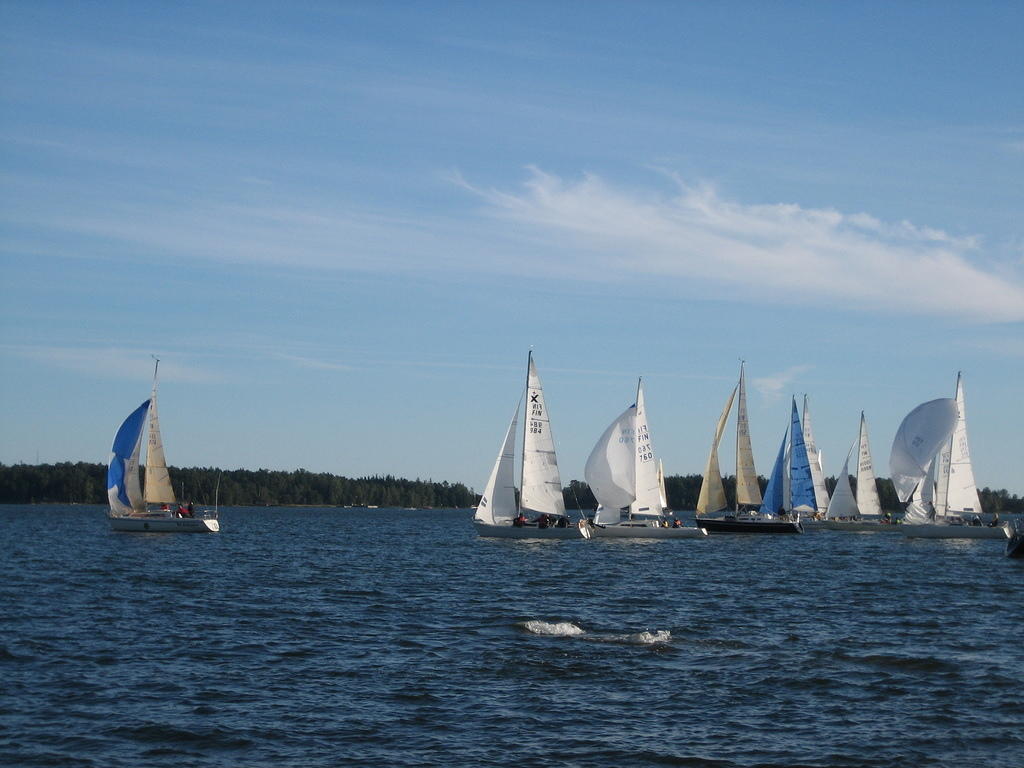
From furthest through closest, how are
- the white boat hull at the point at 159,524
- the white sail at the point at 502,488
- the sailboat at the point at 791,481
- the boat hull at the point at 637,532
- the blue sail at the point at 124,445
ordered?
the sailboat at the point at 791,481
the white boat hull at the point at 159,524
the blue sail at the point at 124,445
the boat hull at the point at 637,532
the white sail at the point at 502,488

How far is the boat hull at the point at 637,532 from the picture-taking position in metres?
76.4

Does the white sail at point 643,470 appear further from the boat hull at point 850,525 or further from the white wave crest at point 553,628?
the white wave crest at point 553,628

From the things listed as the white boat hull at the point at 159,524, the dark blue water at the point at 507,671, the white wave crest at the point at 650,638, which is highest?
the white boat hull at the point at 159,524

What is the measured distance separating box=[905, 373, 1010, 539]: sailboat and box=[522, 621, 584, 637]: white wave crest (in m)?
61.5

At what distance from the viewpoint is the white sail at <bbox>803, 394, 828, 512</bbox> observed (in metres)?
103

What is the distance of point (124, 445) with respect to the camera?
7812 centimetres

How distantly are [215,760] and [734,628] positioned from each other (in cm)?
1841

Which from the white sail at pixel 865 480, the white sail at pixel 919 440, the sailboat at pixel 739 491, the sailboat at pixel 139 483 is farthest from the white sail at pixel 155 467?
the white sail at pixel 865 480

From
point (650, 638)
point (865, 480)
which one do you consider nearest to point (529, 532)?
point (650, 638)

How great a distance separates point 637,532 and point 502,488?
11232mm

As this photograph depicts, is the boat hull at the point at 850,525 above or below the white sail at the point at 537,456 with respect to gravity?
below

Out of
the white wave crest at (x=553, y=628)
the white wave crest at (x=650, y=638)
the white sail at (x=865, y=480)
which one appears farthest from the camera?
the white sail at (x=865, y=480)

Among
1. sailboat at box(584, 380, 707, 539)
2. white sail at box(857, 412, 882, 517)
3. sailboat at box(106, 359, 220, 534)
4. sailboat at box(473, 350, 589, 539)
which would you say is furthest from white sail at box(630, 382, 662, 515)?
white sail at box(857, 412, 882, 517)

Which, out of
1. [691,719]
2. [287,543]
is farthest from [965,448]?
[691,719]
